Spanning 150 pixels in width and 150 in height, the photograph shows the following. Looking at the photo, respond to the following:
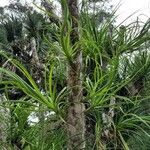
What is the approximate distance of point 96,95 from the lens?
1499 mm

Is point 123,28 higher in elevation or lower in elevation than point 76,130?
higher

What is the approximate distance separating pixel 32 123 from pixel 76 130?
284mm

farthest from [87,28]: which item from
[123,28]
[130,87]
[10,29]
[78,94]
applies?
[10,29]

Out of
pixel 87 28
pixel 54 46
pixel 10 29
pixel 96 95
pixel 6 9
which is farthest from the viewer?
pixel 6 9

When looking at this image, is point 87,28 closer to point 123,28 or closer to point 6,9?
point 123,28

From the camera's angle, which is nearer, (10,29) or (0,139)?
(0,139)

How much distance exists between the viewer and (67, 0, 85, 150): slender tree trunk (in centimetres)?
152

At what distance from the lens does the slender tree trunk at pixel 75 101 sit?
1.52 meters

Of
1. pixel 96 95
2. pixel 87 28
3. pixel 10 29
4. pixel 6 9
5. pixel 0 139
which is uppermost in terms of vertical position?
pixel 6 9

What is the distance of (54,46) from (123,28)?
0.30m

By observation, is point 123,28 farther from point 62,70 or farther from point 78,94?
point 78,94

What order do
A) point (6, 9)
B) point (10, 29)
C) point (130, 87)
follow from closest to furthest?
point (130, 87) → point (10, 29) → point (6, 9)

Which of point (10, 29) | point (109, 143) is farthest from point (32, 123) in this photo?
point (10, 29)

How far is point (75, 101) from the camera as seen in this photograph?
1.53m
